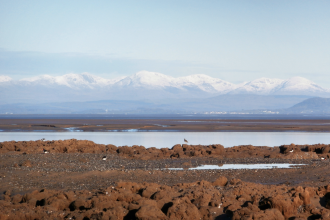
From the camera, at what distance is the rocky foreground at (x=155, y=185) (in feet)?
25.2

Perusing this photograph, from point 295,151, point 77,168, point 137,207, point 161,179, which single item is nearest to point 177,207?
point 137,207

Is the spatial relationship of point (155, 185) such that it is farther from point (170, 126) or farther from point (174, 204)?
point (170, 126)

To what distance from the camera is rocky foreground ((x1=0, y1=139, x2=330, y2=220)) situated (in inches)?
303

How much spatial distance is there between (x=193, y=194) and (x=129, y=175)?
5213 mm

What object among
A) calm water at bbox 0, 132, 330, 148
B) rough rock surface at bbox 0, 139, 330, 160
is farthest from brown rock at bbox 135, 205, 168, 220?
calm water at bbox 0, 132, 330, 148

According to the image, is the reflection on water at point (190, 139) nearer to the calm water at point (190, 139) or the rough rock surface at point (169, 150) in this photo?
the calm water at point (190, 139)

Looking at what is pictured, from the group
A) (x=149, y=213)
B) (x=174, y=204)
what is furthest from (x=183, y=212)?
(x=149, y=213)

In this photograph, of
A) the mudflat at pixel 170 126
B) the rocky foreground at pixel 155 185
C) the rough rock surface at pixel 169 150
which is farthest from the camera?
the mudflat at pixel 170 126

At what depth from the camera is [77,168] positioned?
1573 cm

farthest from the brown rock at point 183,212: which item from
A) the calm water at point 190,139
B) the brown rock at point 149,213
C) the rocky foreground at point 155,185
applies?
the calm water at point 190,139

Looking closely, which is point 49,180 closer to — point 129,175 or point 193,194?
point 129,175

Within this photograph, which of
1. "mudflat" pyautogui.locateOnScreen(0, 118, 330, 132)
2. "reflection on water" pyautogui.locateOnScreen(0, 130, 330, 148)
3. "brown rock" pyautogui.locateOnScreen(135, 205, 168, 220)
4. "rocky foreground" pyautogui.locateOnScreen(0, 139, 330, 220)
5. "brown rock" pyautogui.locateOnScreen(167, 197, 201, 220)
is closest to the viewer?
"brown rock" pyautogui.locateOnScreen(135, 205, 168, 220)

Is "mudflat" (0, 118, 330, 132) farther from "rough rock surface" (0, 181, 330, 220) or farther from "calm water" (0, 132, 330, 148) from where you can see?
"rough rock surface" (0, 181, 330, 220)

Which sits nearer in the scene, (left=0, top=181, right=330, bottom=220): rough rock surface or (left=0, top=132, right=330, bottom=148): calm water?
(left=0, top=181, right=330, bottom=220): rough rock surface
